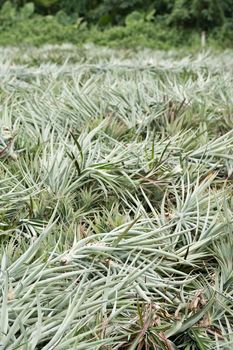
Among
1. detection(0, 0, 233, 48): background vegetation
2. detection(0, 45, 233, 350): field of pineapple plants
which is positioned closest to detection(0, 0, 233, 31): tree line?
detection(0, 0, 233, 48): background vegetation

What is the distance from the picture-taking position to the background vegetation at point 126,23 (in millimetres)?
7512

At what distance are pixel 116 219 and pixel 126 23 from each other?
6.35m

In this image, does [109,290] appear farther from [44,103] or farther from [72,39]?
[72,39]

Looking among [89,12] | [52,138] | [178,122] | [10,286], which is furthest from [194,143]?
[89,12]

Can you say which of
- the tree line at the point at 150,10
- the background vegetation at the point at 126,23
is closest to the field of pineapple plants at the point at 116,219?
the background vegetation at the point at 126,23

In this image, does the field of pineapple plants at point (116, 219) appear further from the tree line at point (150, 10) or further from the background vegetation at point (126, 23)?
the tree line at point (150, 10)

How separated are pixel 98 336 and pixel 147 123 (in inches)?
61.4

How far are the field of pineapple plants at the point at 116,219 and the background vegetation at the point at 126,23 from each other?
4.17m

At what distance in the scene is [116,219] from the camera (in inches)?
78.5

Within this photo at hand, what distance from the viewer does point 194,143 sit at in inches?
105

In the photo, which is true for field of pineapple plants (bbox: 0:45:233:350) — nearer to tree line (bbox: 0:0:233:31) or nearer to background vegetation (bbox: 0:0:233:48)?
background vegetation (bbox: 0:0:233:48)

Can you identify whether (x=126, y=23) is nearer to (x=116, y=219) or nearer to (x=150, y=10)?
(x=150, y=10)

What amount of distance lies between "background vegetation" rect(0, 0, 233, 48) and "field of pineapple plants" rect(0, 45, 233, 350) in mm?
4171

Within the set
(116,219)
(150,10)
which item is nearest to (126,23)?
(150,10)
